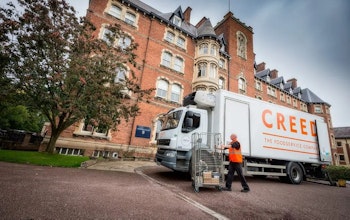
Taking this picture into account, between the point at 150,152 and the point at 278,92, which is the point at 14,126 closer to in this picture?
the point at 150,152

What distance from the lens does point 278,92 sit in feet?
95.0

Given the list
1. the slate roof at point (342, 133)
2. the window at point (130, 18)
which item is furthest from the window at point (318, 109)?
the window at point (130, 18)

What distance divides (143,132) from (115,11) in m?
11.9

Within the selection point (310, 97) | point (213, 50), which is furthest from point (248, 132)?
point (310, 97)

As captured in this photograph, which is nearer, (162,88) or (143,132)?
(143,132)

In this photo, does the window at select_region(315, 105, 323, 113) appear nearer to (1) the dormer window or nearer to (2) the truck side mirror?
(1) the dormer window

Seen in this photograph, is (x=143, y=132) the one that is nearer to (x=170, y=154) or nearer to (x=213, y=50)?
(x=170, y=154)

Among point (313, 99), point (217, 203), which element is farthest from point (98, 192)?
point (313, 99)

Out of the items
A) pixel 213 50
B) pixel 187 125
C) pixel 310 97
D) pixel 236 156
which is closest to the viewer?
pixel 236 156

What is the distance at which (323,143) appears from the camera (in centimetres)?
902

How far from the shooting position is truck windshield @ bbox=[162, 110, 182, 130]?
6941 millimetres

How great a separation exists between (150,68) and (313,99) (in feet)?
121

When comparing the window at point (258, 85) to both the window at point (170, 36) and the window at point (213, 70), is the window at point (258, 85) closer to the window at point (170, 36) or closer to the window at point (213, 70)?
the window at point (213, 70)

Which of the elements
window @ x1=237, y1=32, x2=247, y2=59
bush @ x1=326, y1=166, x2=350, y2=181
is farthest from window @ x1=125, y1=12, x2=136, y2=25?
bush @ x1=326, y1=166, x2=350, y2=181
